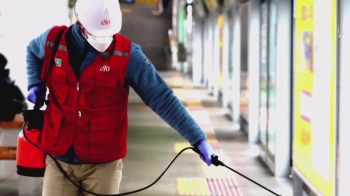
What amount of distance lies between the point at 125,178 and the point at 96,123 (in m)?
4.08

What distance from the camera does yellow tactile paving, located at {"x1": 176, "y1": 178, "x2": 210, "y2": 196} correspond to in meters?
6.28

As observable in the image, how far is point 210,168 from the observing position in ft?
25.0

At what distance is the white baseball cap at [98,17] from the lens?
2867mm

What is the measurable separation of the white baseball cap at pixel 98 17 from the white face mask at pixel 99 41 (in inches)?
1.0

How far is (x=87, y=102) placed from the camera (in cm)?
293

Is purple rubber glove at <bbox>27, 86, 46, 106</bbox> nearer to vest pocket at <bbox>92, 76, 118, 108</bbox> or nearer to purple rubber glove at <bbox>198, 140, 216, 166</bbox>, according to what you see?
vest pocket at <bbox>92, 76, 118, 108</bbox>

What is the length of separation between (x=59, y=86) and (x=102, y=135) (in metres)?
0.30

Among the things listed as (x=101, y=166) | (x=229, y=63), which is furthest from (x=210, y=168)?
(x=229, y=63)

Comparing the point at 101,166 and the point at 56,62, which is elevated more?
the point at 56,62

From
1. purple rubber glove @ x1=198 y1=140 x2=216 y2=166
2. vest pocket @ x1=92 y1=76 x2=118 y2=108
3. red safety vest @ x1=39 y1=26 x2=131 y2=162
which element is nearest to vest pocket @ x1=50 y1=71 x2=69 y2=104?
red safety vest @ x1=39 y1=26 x2=131 y2=162

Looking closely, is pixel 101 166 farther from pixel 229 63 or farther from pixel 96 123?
pixel 229 63

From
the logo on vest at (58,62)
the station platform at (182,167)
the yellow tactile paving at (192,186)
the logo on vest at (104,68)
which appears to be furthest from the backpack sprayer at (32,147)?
the yellow tactile paving at (192,186)

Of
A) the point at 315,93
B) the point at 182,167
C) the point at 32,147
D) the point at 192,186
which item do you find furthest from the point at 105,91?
the point at 182,167

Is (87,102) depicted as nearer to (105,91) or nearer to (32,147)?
(105,91)
